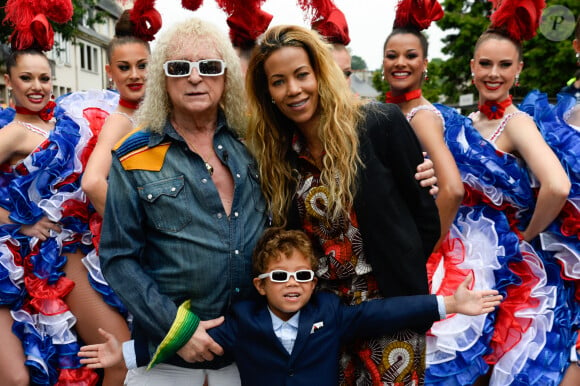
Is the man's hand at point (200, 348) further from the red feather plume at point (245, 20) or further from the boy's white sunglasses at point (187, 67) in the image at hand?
the red feather plume at point (245, 20)

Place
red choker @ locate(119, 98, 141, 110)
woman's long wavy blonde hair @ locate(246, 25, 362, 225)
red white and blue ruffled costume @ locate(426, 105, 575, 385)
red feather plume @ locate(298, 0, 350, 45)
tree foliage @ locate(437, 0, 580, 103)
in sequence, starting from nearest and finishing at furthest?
woman's long wavy blonde hair @ locate(246, 25, 362, 225) < red white and blue ruffled costume @ locate(426, 105, 575, 385) < red choker @ locate(119, 98, 141, 110) < red feather plume @ locate(298, 0, 350, 45) < tree foliage @ locate(437, 0, 580, 103)

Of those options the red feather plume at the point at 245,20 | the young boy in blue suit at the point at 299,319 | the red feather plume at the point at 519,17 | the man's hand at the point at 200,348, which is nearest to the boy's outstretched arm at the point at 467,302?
the young boy in blue suit at the point at 299,319

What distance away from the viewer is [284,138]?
9.00 ft

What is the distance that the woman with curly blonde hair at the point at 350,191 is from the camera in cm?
244

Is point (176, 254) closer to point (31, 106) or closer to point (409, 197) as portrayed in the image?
point (409, 197)

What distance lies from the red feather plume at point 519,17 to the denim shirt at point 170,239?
2119 mm

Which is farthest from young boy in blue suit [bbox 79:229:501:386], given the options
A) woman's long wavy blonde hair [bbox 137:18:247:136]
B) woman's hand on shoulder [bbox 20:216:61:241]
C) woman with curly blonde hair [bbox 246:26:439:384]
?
woman's hand on shoulder [bbox 20:216:61:241]

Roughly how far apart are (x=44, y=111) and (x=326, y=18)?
7.26 ft

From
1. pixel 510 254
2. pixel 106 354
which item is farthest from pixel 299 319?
pixel 510 254

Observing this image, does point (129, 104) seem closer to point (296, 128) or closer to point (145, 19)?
point (145, 19)

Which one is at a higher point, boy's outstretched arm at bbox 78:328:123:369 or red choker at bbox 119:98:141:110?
red choker at bbox 119:98:141:110

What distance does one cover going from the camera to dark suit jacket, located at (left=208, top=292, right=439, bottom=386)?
238 cm

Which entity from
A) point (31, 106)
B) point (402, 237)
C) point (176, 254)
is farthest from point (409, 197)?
point (31, 106)

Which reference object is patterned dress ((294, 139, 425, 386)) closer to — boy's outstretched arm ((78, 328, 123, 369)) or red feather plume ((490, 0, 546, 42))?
boy's outstretched arm ((78, 328, 123, 369))
